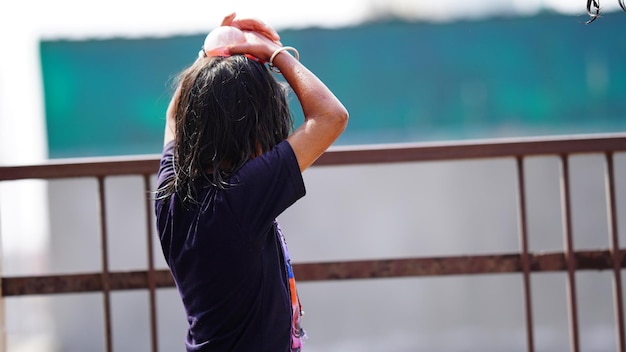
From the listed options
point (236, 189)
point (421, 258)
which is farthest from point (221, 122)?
point (421, 258)

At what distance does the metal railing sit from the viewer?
2912 mm

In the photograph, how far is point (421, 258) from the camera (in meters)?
2.96

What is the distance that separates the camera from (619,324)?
9.80 ft

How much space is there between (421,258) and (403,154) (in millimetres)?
397

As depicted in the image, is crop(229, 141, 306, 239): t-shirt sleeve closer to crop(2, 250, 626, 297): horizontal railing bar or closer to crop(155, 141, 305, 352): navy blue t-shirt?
crop(155, 141, 305, 352): navy blue t-shirt

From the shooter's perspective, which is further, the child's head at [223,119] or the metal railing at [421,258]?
the metal railing at [421,258]

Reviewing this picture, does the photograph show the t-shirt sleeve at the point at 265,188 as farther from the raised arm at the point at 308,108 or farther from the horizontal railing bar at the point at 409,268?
the horizontal railing bar at the point at 409,268

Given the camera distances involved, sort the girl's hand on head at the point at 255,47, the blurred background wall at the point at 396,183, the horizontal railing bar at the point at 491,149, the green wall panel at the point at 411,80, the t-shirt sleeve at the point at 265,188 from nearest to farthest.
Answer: the t-shirt sleeve at the point at 265,188 < the girl's hand on head at the point at 255,47 < the horizontal railing bar at the point at 491,149 < the blurred background wall at the point at 396,183 < the green wall panel at the point at 411,80

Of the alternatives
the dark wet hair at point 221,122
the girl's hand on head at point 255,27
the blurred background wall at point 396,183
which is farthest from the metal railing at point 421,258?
the blurred background wall at point 396,183

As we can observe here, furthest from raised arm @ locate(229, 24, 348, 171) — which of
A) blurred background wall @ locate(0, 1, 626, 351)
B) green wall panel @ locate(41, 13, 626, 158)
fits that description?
green wall panel @ locate(41, 13, 626, 158)

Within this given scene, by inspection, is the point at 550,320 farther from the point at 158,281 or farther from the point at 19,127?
the point at 19,127

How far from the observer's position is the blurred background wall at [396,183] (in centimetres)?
535

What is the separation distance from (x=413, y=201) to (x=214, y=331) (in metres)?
3.78

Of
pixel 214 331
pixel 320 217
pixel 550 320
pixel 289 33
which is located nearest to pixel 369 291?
pixel 320 217
